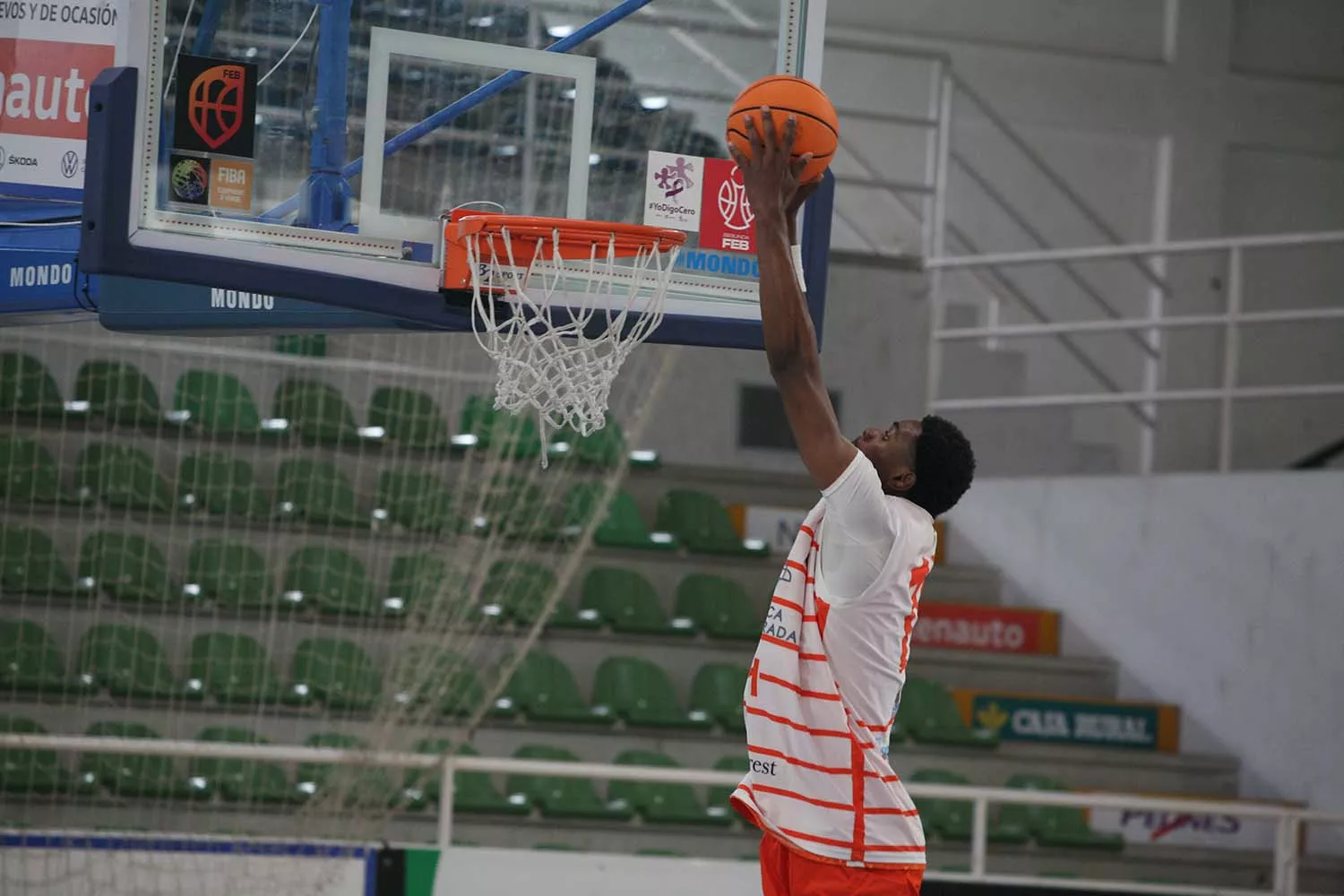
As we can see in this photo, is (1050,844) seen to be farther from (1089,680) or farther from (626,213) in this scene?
(626,213)

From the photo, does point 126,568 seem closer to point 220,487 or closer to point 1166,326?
point 220,487

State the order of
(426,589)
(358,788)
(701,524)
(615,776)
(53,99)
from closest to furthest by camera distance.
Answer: (53,99) → (615,776) → (358,788) → (426,589) → (701,524)

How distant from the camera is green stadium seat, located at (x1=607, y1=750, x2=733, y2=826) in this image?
25.6 ft

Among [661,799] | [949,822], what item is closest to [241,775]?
[661,799]

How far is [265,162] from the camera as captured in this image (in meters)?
3.84

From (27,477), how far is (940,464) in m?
5.97

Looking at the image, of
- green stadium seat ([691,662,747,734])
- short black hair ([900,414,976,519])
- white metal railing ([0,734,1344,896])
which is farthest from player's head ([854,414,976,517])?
green stadium seat ([691,662,747,734])

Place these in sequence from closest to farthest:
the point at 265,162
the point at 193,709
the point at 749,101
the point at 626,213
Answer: the point at 749,101 < the point at 265,162 < the point at 626,213 < the point at 193,709

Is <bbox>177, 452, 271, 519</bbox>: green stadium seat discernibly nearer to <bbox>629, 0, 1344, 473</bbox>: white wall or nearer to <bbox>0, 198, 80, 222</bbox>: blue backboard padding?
<bbox>0, 198, 80, 222</bbox>: blue backboard padding

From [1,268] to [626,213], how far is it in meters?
1.62

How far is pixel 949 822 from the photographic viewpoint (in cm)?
812

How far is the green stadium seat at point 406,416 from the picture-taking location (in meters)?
8.55

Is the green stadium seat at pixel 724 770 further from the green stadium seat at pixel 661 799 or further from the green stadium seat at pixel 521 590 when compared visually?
the green stadium seat at pixel 521 590

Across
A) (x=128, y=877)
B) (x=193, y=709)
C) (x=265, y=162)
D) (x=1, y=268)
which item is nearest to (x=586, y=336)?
(x=265, y=162)
